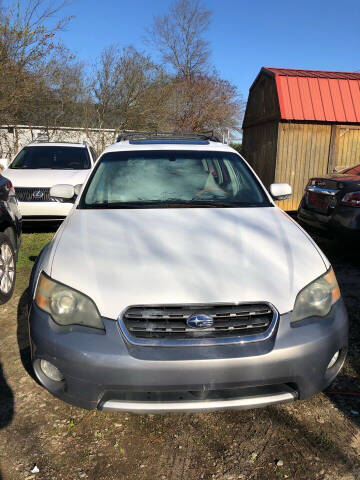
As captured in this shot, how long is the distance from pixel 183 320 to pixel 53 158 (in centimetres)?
655

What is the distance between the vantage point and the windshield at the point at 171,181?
118 inches

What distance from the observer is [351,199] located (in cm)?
475

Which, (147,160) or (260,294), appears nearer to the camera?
(260,294)

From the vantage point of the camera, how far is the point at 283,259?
6.97 feet

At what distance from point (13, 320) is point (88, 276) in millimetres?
1962

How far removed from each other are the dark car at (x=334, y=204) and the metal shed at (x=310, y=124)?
15.8 ft

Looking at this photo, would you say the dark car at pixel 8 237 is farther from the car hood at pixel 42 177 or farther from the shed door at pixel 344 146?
the shed door at pixel 344 146

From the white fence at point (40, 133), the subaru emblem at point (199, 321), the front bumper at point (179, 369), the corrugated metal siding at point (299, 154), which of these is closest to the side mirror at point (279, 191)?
the front bumper at point (179, 369)

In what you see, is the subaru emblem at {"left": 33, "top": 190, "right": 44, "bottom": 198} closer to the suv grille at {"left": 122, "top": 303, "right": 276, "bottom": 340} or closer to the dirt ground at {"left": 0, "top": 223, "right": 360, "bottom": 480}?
the dirt ground at {"left": 0, "top": 223, "right": 360, "bottom": 480}

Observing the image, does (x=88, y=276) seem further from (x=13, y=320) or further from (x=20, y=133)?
(x=20, y=133)

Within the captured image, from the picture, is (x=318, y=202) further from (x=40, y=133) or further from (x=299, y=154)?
(x=40, y=133)

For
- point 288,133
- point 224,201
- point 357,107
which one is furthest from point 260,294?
point 357,107

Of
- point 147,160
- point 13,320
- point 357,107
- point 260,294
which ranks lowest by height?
point 13,320

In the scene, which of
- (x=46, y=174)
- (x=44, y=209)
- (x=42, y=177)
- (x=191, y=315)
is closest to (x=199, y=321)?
(x=191, y=315)
